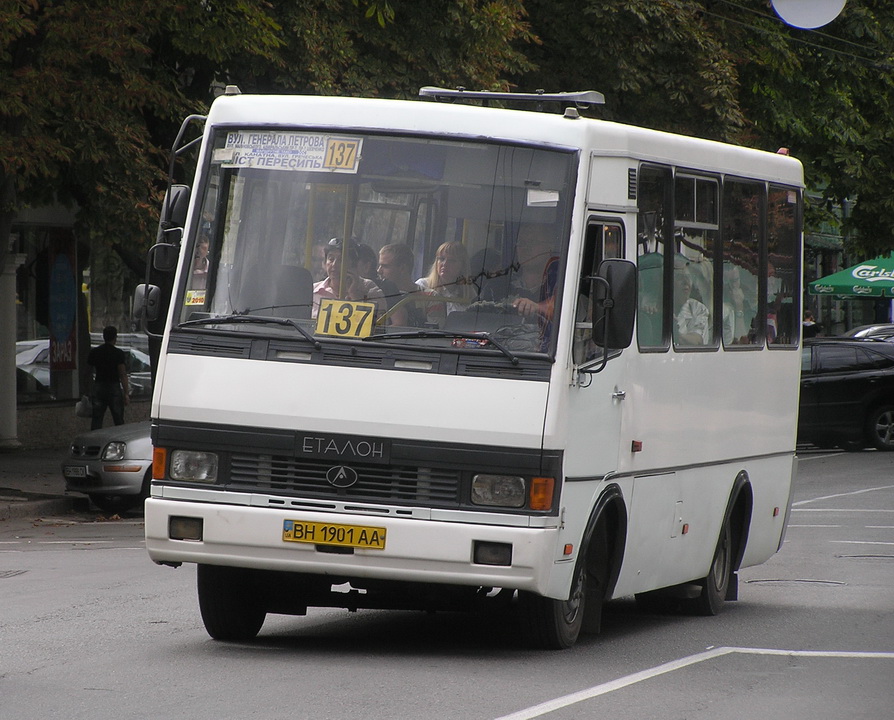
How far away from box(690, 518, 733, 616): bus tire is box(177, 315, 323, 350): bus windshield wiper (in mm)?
3786

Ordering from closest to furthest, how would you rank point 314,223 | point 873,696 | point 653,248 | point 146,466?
1. point 873,696
2. point 314,223
3. point 653,248
4. point 146,466

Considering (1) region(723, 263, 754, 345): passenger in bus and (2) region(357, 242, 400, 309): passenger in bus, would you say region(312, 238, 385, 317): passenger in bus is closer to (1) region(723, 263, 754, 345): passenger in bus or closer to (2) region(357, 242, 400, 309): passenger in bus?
(2) region(357, 242, 400, 309): passenger in bus

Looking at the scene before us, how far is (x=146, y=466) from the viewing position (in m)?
18.4

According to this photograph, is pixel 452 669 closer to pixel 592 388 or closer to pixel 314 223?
pixel 592 388

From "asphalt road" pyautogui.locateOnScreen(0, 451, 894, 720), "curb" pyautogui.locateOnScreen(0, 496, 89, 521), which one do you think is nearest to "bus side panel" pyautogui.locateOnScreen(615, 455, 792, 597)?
"asphalt road" pyautogui.locateOnScreen(0, 451, 894, 720)

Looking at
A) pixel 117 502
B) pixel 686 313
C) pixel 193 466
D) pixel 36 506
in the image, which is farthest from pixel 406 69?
pixel 193 466

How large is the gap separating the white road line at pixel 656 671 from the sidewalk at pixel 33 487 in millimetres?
11053

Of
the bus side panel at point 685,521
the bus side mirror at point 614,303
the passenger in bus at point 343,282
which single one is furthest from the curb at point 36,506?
the bus side mirror at point 614,303

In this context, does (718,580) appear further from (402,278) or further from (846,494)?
(846,494)

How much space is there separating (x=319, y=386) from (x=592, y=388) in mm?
1363

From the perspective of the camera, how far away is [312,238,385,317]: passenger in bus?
8.30 m

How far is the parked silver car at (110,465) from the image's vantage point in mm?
18234

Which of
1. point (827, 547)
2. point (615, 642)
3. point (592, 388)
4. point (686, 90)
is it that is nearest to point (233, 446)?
point (592, 388)

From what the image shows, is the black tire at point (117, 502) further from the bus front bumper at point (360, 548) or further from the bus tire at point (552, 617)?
the bus front bumper at point (360, 548)
